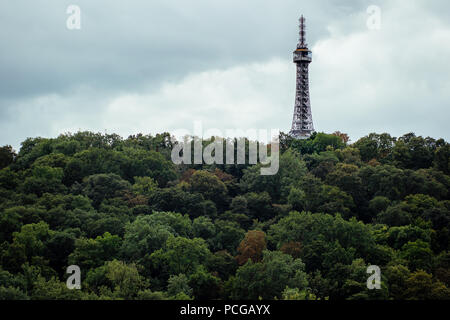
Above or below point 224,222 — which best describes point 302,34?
above

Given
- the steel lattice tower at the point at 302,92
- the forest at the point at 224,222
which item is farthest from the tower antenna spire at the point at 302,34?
the forest at the point at 224,222

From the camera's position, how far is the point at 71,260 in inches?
1879

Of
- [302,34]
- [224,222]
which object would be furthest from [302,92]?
[224,222]

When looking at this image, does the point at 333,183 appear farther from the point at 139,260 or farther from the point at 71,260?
the point at 71,260

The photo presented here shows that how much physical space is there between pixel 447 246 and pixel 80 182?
3678 centimetres

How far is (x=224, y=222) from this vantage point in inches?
2210

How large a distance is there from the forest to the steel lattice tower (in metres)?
12.9

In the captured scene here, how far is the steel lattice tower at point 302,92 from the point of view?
88438mm

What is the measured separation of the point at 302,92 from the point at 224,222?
38.4 m

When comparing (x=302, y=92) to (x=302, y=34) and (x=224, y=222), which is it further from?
(x=224, y=222)

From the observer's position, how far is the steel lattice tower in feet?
290

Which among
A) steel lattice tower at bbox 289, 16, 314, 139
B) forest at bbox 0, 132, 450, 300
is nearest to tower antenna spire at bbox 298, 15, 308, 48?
steel lattice tower at bbox 289, 16, 314, 139

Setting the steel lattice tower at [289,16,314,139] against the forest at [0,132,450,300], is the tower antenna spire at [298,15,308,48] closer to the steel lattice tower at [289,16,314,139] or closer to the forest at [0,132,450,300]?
the steel lattice tower at [289,16,314,139]

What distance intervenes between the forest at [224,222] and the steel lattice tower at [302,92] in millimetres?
12906
